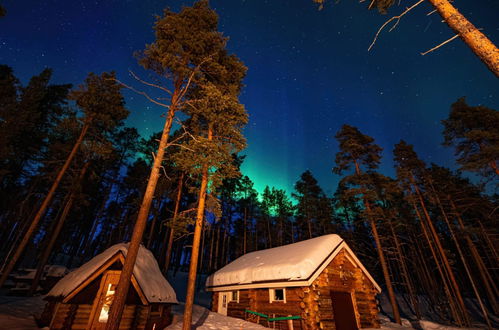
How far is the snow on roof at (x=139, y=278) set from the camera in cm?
957

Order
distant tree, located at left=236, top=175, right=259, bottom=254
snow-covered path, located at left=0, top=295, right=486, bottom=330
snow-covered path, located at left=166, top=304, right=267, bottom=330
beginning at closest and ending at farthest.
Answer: snow-covered path, located at left=0, top=295, right=486, bottom=330 → snow-covered path, located at left=166, top=304, right=267, bottom=330 → distant tree, located at left=236, top=175, right=259, bottom=254

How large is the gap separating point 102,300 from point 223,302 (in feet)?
30.1

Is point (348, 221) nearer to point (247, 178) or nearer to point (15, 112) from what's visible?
point (247, 178)

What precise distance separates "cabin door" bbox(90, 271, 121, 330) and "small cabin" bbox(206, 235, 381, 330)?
7786 mm

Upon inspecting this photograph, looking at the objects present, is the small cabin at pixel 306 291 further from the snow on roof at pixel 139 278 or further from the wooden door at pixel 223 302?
the snow on roof at pixel 139 278

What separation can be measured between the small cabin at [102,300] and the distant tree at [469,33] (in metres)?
14.1

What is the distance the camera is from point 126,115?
55.5 feet

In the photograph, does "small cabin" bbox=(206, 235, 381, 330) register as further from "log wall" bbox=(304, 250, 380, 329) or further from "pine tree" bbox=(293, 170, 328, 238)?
"pine tree" bbox=(293, 170, 328, 238)

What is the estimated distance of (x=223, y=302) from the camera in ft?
53.6

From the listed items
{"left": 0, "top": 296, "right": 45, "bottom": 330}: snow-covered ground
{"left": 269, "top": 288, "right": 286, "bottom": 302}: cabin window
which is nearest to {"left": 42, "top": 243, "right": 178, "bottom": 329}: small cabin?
{"left": 0, "top": 296, "right": 45, "bottom": 330}: snow-covered ground

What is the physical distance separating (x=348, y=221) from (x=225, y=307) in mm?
27423

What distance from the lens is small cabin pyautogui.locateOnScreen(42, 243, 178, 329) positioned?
9175 mm

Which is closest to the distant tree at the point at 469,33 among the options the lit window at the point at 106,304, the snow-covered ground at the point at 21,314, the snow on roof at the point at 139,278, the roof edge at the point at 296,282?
the roof edge at the point at 296,282

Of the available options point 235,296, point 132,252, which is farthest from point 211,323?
point 132,252
